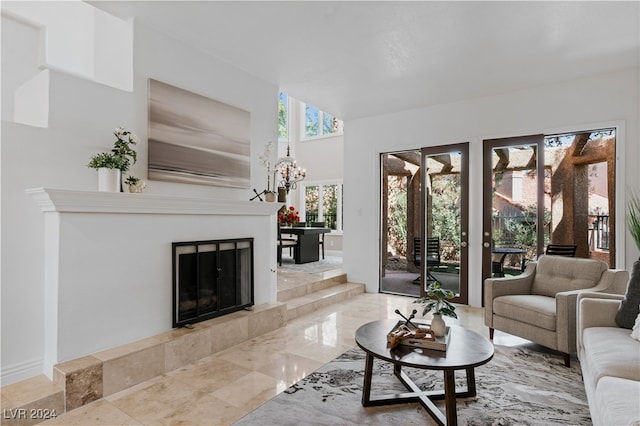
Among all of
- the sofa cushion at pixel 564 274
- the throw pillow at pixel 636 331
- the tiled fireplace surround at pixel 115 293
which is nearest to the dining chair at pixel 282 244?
the tiled fireplace surround at pixel 115 293

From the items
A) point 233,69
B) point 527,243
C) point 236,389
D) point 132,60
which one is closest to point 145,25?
point 132,60

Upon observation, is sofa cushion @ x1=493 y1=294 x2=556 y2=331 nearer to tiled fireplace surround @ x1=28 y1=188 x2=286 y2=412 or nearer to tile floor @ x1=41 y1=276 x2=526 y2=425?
tile floor @ x1=41 y1=276 x2=526 y2=425

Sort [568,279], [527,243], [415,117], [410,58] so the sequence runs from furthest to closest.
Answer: [415,117], [527,243], [410,58], [568,279]

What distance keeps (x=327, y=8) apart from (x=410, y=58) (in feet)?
4.10

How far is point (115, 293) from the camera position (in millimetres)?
2748

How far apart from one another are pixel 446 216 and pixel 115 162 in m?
4.26

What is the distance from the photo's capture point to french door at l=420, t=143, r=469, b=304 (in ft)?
16.5

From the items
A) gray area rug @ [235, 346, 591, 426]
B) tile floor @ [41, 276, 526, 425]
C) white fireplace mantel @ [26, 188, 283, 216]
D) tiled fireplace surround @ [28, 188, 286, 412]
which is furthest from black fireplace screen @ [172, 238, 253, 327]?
gray area rug @ [235, 346, 591, 426]

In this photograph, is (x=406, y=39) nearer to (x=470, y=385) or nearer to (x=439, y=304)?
(x=439, y=304)

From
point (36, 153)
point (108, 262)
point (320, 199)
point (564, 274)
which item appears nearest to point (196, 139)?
point (36, 153)

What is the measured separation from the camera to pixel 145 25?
3.10 metres

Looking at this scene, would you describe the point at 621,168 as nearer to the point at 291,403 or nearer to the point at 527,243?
the point at 527,243

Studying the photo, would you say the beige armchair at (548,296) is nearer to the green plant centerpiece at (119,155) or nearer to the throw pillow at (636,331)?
the throw pillow at (636,331)

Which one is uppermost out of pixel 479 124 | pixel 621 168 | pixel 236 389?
pixel 479 124
